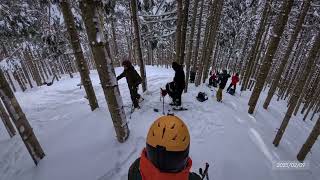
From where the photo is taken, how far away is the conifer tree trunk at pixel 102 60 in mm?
4414

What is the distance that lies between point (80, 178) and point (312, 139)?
281 inches

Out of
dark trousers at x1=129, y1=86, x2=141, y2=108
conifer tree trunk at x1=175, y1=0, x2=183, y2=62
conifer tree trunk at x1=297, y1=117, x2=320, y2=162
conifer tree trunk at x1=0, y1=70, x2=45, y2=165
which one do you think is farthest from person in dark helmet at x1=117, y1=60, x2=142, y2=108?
conifer tree trunk at x1=297, y1=117, x2=320, y2=162

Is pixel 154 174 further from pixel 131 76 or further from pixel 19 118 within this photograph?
pixel 131 76

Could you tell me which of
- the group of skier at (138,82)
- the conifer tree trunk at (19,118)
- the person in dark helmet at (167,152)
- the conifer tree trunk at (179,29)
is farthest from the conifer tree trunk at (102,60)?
the conifer tree trunk at (179,29)

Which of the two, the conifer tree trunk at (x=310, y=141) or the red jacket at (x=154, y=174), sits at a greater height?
the red jacket at (x=154, y=174)

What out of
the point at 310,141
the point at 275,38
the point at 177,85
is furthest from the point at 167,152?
the point at 275,38

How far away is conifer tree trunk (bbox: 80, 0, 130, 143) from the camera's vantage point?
14.5ft

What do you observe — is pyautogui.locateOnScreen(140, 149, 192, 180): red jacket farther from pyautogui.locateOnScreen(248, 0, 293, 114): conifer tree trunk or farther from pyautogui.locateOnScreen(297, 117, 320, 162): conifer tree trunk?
pyautogui.locateOnScreen(248, 0, 293, 114): conifer tree trunk

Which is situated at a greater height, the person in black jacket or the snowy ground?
the person in black jacket

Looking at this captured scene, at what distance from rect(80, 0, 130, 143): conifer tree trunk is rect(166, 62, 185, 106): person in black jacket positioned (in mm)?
2946

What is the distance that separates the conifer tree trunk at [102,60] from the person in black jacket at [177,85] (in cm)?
295

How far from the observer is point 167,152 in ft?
6.70

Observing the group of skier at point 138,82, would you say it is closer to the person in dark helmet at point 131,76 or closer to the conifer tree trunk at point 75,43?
the person in dark helmet at point 131,76

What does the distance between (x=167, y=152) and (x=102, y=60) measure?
3360mm
